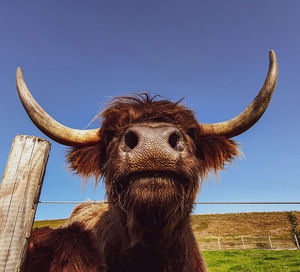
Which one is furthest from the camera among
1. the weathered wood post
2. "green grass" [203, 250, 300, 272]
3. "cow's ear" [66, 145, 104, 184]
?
"green grass" [203, 250, 300, 272]

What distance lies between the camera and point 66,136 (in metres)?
2.90

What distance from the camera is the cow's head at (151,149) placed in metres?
2.04

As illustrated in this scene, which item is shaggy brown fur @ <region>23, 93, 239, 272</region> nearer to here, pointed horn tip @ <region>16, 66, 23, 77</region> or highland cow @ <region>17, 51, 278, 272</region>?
highland cow @ <region>17, 51, 278, 272</region>

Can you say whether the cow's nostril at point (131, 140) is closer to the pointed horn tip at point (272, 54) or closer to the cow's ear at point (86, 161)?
the cow's ear at point (86, 161)

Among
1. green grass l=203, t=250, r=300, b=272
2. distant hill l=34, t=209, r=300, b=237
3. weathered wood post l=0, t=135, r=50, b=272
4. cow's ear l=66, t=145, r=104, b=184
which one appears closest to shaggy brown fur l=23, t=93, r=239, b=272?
cow's ear l=66, t=145, r=104, b=184

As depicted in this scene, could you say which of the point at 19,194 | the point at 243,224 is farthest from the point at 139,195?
the point at 243,224

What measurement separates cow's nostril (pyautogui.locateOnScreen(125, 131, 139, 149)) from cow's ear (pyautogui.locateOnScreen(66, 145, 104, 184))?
112 cm

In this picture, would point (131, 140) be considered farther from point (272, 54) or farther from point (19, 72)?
point (272, 54)

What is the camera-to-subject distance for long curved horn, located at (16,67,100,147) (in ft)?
8.54

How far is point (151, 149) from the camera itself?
77.2 inches

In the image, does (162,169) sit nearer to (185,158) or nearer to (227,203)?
(185,158)

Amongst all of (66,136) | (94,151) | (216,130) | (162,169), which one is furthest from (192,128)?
(66,136)

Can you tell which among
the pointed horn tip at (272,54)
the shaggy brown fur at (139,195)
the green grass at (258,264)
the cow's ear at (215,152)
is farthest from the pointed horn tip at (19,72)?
the green grass at (258,264)

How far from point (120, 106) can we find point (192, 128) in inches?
37.6
